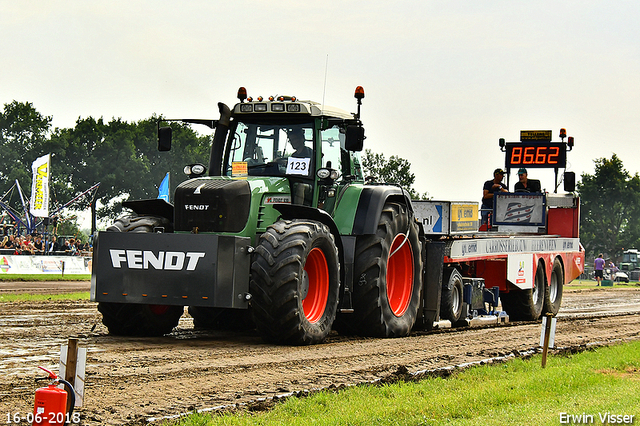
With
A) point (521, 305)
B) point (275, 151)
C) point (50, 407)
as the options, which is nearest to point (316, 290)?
point (275, 151)

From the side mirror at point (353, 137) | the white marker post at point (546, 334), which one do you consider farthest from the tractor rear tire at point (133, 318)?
the white marker post at point (546, 334)

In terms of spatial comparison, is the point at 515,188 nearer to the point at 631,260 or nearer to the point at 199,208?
the point at 199,208

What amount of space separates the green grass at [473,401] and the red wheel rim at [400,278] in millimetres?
3600

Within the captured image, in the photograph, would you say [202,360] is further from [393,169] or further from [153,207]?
[393,169]

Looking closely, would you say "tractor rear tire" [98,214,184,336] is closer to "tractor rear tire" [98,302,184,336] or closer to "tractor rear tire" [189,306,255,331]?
"tractor rear tire" [98,302,184,336]

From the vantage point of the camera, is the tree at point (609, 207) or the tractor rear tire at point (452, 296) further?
the tree at point (609, 207)

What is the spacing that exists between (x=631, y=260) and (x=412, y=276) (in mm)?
54066

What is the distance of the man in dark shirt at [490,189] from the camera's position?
1944 cm

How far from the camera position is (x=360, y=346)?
10516 millimetres

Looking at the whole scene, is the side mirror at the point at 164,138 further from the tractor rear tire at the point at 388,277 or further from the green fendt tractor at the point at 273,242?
the tractor rear tire at the point at 388,277

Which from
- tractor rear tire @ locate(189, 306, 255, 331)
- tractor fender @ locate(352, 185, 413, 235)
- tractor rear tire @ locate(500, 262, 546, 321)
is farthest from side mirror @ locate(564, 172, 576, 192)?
tractor rear tire @ locate(189, 306, 255, 331)

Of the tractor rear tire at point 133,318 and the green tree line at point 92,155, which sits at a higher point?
the green tree line at point 92,155

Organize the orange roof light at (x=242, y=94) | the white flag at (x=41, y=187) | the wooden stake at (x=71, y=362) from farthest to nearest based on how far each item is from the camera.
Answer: the white flag at (x=41, y=187) → the orange roof light at (x=242, y=94) → the wooden stake at (x=71, y=362)

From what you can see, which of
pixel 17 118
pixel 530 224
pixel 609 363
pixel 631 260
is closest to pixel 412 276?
pixel 609 363
